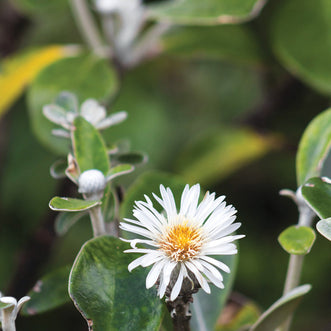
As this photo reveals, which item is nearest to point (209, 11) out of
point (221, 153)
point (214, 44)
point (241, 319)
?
point (214, 44)

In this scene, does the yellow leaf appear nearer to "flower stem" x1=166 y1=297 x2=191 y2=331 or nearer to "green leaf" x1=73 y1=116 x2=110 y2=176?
"green leaf" x1=73 y1=116 x2=110 y2=176

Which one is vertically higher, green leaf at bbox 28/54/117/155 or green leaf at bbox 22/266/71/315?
green leaf at bbox 28/54/117/155

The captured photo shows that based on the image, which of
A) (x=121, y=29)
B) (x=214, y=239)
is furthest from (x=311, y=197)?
(x=121, y=29)

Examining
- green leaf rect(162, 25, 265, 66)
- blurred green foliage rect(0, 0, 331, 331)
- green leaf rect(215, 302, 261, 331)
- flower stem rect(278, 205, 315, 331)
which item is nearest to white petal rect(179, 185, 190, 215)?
flower stem rect(278, 205, 315, 331)

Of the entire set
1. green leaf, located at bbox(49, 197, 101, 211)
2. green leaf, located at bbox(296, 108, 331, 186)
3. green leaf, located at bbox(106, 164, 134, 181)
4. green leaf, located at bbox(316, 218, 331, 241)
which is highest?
green leaf, located at bbox(49, 197, 101, 211)

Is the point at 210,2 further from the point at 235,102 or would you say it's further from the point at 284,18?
the point at 235,102

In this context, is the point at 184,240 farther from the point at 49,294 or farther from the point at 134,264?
the point at 49,294
